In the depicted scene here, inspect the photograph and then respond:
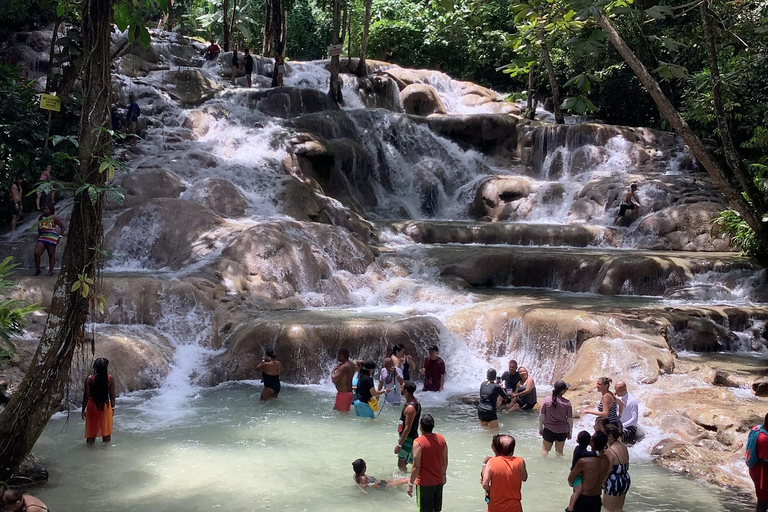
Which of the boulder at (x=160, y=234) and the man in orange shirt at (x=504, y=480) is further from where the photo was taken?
the boulder at (x=160, y=234)

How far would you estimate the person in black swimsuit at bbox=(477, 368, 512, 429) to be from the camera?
9.20 meters

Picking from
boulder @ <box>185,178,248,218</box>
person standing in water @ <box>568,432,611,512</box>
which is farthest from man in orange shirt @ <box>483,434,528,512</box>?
boulder @ <box>185,178,248,218</box>

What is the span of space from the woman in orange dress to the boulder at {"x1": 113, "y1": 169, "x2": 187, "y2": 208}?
8646mm

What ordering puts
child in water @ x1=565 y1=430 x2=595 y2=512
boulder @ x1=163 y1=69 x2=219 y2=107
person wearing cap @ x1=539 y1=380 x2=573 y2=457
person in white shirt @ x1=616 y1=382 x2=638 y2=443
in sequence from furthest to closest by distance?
boulder @ x1=163 y1=69 x2=219 y2=107 → person in white shirt @ x1=616 y1=382 x2=638 y2=443 → person wearing cap @ x1=539 y1=380 x2=573 y2=457 → child in water @ x1=565 y1=430 x2=595 y2=512

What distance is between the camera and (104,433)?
8.27 m

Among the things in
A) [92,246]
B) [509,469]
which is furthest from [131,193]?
[509,469]

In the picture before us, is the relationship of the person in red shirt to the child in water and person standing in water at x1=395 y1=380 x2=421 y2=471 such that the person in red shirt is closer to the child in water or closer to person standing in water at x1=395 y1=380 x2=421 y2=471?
the child in water

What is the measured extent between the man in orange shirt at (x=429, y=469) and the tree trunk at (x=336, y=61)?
62.6 ft

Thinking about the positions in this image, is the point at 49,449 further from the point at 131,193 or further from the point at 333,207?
the point at 333,207

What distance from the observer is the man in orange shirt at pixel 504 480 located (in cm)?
542

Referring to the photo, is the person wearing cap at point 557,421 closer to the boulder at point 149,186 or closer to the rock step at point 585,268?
the rock step at point 585,268

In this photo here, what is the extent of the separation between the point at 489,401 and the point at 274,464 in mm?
2928

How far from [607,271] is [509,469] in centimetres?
1051

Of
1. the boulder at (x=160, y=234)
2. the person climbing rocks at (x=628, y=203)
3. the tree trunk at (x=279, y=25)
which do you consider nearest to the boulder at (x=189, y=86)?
the tree trunk at (x=279, y=25)
